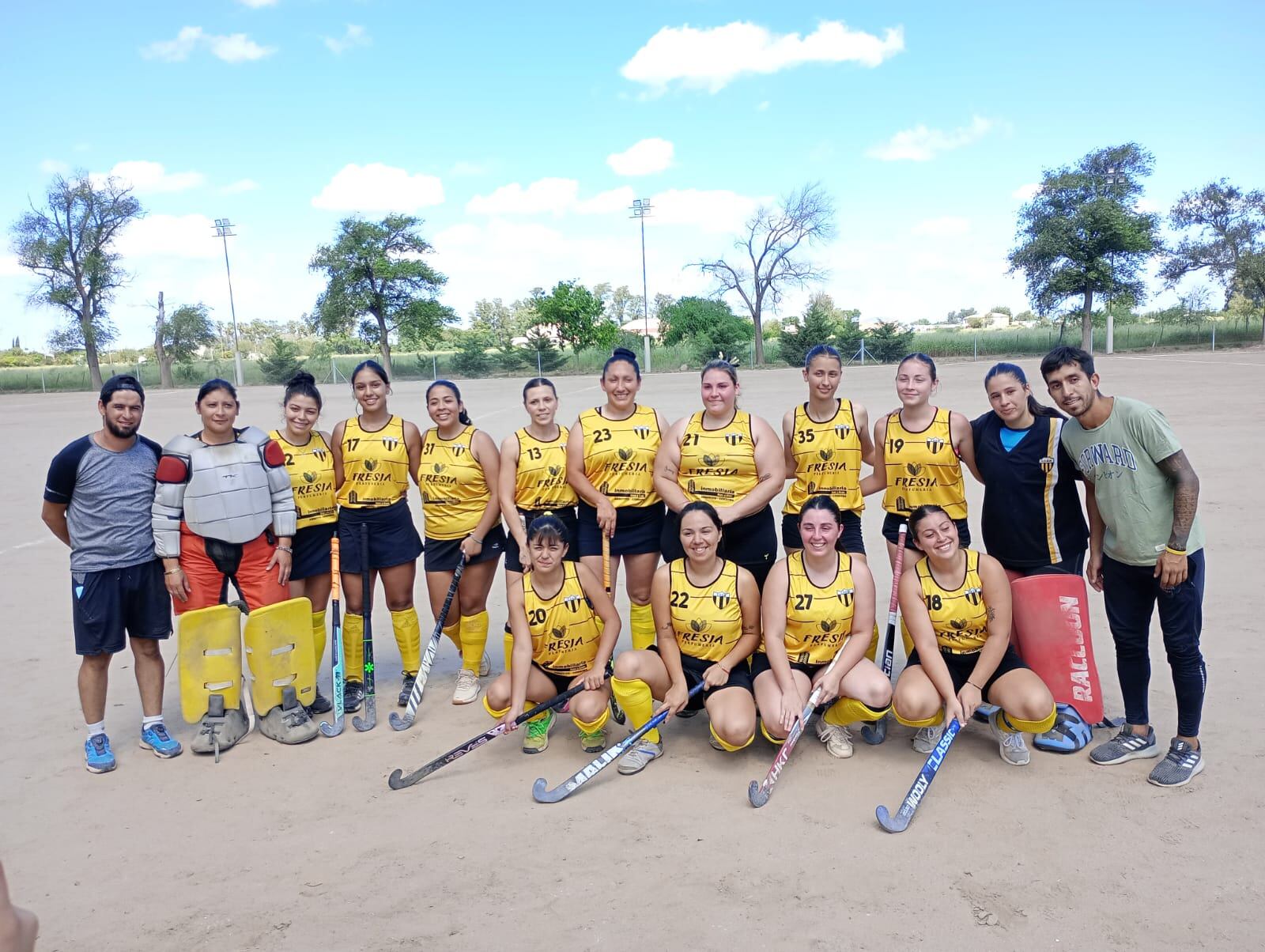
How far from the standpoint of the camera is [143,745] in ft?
15.3

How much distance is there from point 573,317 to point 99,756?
46.1 m

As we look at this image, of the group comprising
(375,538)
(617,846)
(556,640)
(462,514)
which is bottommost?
(617,846)

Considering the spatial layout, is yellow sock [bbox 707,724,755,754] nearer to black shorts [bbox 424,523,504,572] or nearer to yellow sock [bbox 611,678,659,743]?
→ yellow sock [bbox 611,678,659,743]

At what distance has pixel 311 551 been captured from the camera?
5113mm

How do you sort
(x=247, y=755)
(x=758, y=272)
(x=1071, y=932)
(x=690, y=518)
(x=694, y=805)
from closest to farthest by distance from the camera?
1. (x=1071, y=932)
2. (x=694, y=805)
3. (x=690, y=518)
4. (x=247, y=755)
5. (x=758, y=272)

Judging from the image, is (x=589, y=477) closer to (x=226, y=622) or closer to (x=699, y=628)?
(x=699, y=628)

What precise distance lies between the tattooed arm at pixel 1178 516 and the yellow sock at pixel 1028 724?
76 cm

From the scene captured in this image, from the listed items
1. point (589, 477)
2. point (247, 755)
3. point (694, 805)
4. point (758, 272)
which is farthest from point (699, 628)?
point (758, 272)

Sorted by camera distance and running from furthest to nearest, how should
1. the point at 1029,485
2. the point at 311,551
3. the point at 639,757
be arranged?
1. the point at 311,551
2. the point at 1029,485
3. the point at 639,757

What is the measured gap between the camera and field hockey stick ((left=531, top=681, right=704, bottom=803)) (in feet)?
12.8

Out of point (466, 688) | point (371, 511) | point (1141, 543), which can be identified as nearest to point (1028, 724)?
point (1141, 543)

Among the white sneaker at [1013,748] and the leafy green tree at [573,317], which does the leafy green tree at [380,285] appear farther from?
the white sneaker at [1013,748]

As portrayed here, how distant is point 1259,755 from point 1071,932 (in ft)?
5.78

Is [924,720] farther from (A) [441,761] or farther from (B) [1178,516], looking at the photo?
(A) [441,761]
